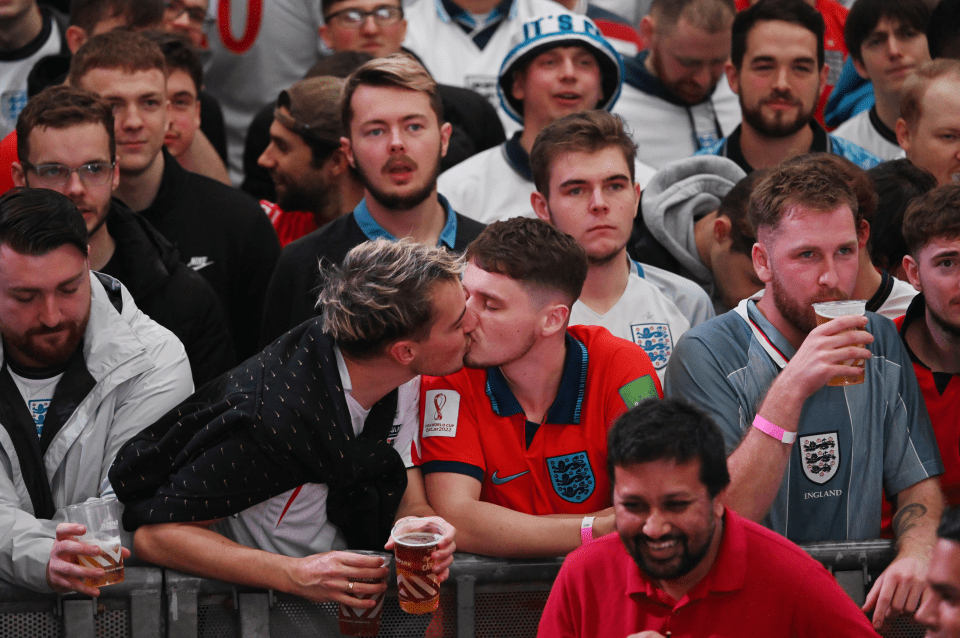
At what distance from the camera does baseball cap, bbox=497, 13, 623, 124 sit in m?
5.83

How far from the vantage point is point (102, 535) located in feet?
10.6

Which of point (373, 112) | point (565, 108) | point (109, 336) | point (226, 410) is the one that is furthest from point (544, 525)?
point (565, 108)

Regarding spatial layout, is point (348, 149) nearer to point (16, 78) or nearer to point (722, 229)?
point (722, 229)

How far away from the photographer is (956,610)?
2.19 metres

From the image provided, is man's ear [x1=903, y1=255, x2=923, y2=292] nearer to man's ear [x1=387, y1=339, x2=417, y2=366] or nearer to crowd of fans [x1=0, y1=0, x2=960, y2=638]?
crowd of fans [x1=0, y1=0, x2=960, y2=638]

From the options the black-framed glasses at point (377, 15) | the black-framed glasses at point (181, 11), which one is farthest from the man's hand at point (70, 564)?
the black-framed glasses at point (181, 11)

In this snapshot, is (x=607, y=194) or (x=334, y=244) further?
(x=334, y=244)

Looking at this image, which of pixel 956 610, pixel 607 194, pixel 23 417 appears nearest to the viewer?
pixel 956 610

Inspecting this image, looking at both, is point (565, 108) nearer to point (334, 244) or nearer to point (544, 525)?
point (334, 244)

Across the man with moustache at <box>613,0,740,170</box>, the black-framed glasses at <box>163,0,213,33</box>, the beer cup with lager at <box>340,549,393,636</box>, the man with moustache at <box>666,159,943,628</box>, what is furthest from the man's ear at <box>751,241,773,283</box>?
the black-framed glasses at <box>163,0,213,33</box>

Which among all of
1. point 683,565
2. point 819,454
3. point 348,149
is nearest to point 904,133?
point 819,454

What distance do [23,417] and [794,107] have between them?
3.96 m

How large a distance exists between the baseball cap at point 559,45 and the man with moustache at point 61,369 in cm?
273

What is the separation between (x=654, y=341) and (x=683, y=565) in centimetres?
171
